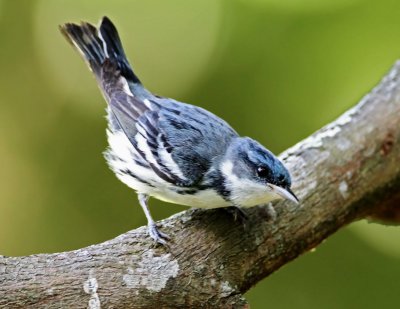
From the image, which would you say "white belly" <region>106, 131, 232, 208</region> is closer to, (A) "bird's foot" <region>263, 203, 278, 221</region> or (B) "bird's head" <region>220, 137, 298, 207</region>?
(B) "bird's head" <region>220, 137, 298, 207</region>

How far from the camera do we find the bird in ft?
10.6

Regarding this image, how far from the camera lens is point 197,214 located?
11.0 feet

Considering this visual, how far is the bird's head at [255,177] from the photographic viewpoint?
323cm

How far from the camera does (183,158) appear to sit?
3316 mm

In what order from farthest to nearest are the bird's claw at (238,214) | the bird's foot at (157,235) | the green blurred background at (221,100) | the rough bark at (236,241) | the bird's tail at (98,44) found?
the green blurred background at (221,100)
the bird's tail at (98,44)
the bird's claw at (238,214)
the bird's foot at (157,235)
the rough bark at (236,241)

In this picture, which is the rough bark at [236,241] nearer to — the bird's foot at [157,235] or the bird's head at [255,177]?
the bird's foot at [157,235]

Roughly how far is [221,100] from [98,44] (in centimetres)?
138

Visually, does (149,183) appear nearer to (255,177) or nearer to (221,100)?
(255,177)

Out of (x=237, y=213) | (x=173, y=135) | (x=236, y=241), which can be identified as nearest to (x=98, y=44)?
(x=173, y=135)

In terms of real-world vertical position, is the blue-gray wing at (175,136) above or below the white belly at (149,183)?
above

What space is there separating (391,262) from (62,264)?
2925 mm

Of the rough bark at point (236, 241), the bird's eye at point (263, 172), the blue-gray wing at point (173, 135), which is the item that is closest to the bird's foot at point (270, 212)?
the rough bark at point (236, 241)

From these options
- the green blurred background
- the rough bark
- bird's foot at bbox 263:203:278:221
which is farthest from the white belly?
the green blurred background

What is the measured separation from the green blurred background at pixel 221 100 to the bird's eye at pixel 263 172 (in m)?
1.85
